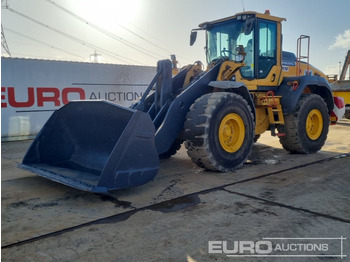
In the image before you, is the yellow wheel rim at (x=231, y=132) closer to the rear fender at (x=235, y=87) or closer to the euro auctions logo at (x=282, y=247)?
the rear fender at (x=235, y=87)

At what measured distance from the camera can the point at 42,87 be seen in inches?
411

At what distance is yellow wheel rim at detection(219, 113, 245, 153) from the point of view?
5117 millimetres

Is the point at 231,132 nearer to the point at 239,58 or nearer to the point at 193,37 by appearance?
the point at 239,58

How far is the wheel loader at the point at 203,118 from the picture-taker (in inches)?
157

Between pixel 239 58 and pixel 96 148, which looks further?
pixel 239 58

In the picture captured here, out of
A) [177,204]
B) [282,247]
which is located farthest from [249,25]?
[282,247]

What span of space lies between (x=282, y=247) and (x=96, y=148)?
116 inches

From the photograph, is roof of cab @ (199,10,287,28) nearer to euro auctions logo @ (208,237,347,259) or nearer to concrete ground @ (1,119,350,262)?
concrete ground @ (1,119,350,262)

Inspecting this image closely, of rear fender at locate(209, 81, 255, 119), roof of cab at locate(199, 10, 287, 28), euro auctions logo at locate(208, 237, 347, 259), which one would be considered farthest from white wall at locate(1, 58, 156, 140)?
euro auctions logo at locate(208, 237, 347, 259)

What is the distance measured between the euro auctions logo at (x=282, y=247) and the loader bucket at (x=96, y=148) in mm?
1422

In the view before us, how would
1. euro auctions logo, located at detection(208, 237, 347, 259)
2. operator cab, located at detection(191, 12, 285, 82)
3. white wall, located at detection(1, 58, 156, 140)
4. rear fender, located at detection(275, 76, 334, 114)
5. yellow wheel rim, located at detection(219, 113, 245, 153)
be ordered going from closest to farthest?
euro auctions logo, located at detection(208, 237, 347, 259) → yellow wheel rim, located at detection(219, 113, 245, 153) → operator cab, located at detection(191, 12, 285, 82) → rear fender, located at detection(275, 76, 334, 114) → white wall, located at detection(1, 58, 156, 140)

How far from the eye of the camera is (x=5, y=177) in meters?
5.14

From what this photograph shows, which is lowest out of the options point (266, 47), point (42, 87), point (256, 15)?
point (42, 87)

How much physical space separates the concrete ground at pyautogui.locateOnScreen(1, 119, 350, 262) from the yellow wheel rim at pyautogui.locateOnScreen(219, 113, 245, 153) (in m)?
0.43
